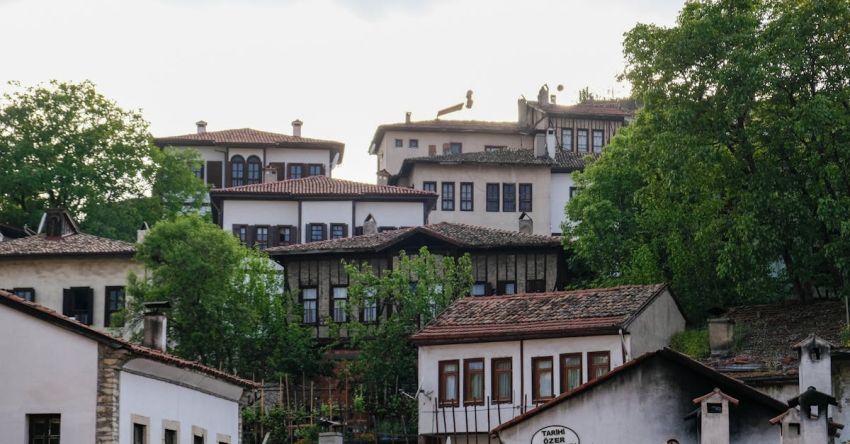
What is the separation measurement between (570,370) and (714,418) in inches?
611

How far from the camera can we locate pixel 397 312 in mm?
58438

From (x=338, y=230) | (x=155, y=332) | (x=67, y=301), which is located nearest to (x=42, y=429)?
(x=155, y=332)

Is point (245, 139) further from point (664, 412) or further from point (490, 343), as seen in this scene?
point (664, 412)

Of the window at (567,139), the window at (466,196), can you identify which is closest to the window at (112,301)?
the window at (466,196)

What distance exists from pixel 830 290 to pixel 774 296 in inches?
69.3

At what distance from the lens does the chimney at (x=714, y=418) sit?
3238 centimetres

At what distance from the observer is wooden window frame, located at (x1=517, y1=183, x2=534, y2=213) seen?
270 ft

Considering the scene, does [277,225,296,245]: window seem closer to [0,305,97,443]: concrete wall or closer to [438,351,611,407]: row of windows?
[438,351,611,407]: row of windows

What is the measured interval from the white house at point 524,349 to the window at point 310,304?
477 inches

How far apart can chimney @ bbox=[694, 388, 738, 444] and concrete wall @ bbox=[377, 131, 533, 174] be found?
60.2 m

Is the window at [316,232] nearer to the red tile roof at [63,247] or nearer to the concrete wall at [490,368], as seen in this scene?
A: the red tile roof at [63,247]

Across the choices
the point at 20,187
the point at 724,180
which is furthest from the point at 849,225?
the point at 20,187

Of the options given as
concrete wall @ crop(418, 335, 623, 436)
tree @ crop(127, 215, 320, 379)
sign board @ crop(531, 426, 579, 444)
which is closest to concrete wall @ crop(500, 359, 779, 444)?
sign board @ crop(531, 426, 579, 444)

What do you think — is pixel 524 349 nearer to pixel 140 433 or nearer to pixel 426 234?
pixel 426 234
